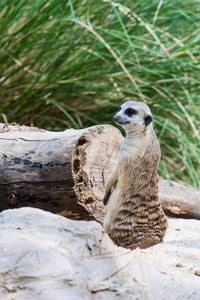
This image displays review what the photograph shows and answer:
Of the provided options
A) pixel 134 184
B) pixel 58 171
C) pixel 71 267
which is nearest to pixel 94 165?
pixel 58 171

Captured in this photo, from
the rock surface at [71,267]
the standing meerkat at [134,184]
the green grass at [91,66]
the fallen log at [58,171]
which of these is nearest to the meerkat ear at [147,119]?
the standing meerkat at [134,184]

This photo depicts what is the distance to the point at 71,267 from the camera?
117cm

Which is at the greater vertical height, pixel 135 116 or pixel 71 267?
pixel 135 116

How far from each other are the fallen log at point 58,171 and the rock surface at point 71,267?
77 cm

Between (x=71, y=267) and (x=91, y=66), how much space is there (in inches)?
110

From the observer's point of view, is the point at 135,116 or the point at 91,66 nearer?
the point at 135,116

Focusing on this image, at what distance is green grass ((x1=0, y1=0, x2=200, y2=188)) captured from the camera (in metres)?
3.58

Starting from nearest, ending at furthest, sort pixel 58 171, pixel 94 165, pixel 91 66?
pixel 58 171, pixel 94 165, pixel 91 66

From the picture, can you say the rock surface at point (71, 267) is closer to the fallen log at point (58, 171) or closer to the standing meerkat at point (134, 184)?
the standing meerkat at point (134, 184)

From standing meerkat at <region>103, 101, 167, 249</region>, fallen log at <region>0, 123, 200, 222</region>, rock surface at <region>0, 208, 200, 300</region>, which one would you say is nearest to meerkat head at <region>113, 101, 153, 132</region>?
standing meerkat at <region>103, 101, 167, 249</region>

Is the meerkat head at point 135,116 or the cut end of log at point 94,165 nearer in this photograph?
the meerkat head at point 135,116

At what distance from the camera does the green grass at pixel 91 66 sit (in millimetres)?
3582

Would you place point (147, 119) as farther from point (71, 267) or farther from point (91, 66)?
point (91, 66)

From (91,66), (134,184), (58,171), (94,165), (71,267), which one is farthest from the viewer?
(91,66)
